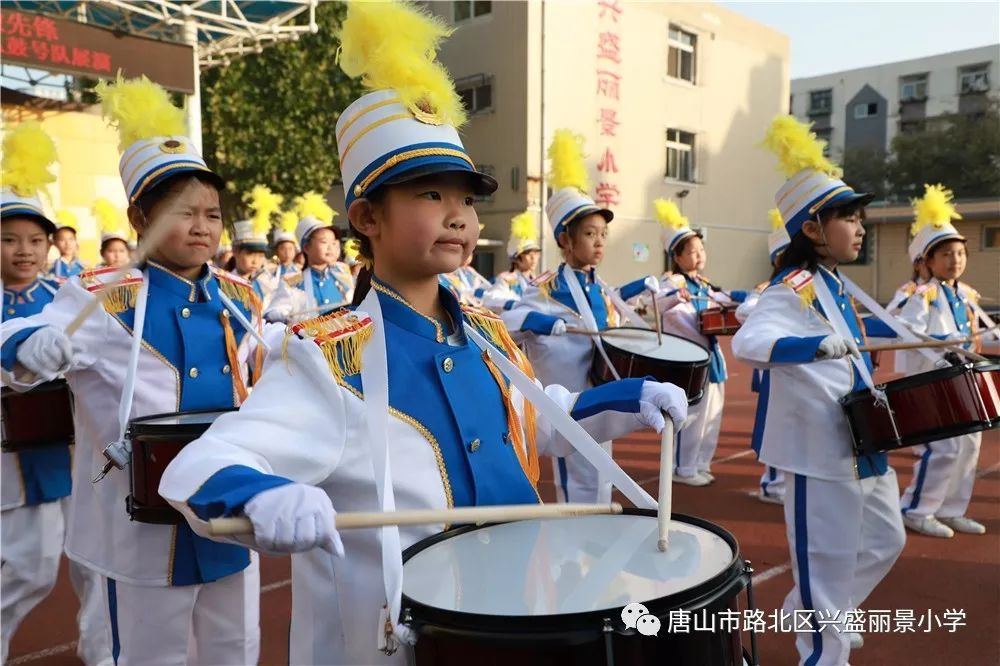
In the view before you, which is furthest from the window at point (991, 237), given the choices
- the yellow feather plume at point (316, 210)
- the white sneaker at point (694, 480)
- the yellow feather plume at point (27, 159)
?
the yellow feather plume at point (27, 159)

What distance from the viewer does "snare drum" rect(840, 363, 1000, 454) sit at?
3.12m

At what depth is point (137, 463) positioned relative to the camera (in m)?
2.46

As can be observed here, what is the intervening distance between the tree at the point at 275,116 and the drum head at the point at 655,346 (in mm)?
13408

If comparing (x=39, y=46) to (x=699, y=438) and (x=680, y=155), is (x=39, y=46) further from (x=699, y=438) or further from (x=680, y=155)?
(x=680, y=155)

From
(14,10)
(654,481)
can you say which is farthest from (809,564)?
(14,10)

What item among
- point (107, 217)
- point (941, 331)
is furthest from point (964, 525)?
point (107, 217)

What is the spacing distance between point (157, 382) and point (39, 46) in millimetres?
11009

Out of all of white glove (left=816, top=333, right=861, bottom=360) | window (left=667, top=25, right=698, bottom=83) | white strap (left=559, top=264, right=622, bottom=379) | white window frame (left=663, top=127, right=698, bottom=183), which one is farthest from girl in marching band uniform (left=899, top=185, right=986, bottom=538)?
window (left=667, top=25, right=698, bottom=83)

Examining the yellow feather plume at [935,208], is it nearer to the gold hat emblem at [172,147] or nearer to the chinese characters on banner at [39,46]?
the gold hat emblem at [172,147]

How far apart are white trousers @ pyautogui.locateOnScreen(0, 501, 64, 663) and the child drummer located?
2.25m

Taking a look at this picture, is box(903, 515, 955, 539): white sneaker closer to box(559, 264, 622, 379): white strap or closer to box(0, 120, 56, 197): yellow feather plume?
box(559, 264, 622, 379): white strap

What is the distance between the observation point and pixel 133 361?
8.83ft

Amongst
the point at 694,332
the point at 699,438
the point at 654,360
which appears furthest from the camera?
the point at 694,332

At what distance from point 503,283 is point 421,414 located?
11.8 meters
